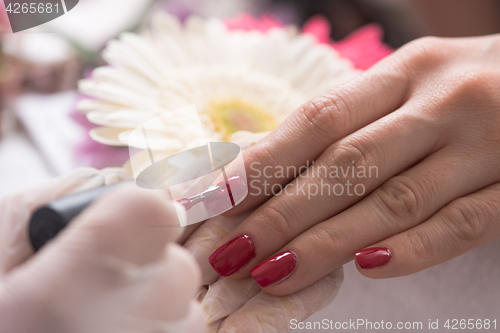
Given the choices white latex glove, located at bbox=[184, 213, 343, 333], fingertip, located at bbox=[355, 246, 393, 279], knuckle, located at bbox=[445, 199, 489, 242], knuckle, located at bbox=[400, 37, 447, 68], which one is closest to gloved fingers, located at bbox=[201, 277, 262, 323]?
white latex glove, located at bbox=[184, 213, 343, 333]

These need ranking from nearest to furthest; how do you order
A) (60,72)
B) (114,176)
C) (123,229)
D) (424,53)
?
(123,229), (114,176), (424,53), (60,72)

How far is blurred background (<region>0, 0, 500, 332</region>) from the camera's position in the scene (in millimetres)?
417

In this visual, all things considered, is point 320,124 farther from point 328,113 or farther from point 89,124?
point 89,124

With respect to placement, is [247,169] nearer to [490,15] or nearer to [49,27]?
[49,27]

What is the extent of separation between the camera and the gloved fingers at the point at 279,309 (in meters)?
0.33

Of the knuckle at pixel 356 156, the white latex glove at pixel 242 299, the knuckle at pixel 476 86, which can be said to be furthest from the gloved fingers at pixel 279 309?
the knuckle at pixel 476 86

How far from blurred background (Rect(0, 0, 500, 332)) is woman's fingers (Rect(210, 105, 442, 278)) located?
85 mm

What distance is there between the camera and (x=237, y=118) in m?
0.48

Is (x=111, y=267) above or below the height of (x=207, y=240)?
above

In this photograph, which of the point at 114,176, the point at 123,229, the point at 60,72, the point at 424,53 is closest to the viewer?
the point at 123,229

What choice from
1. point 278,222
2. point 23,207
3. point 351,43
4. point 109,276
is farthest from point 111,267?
point 351,43

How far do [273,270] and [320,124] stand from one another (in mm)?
162

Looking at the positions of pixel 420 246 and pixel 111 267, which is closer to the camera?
pixel 111 267

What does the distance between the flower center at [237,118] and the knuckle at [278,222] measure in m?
0.11
